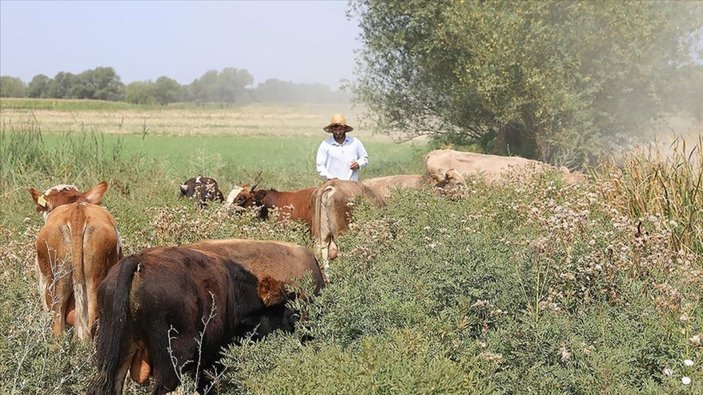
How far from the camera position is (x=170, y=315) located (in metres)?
5.91

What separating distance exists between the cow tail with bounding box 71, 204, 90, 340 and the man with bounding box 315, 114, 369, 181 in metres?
7.39

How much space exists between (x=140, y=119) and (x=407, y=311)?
73.1 m

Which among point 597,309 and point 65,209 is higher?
point 65,209

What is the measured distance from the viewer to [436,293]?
6.65m

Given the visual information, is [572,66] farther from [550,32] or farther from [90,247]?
[90,247]

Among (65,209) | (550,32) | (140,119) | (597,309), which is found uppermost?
(550,32)

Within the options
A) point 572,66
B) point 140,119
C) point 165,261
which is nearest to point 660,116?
point 572,66

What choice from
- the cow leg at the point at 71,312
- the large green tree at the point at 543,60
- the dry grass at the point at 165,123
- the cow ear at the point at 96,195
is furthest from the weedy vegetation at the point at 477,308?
the dry grass at the point at 165,123

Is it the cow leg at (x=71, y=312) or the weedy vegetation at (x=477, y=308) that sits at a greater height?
the weedy vegetation at (x=477, y=308)

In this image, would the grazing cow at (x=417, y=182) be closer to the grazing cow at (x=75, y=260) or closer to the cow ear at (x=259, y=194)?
the cow ear at (x=259, y=194)

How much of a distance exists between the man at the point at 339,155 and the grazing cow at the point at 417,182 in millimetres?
433

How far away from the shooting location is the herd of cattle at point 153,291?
18.8 ft

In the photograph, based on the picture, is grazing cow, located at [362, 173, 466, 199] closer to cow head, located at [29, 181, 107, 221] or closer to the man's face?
the man's face

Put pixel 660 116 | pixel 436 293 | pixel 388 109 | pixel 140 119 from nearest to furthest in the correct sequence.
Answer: pixel 436 293
pixel 660 116
pixel 388 109
pixel 140 119
